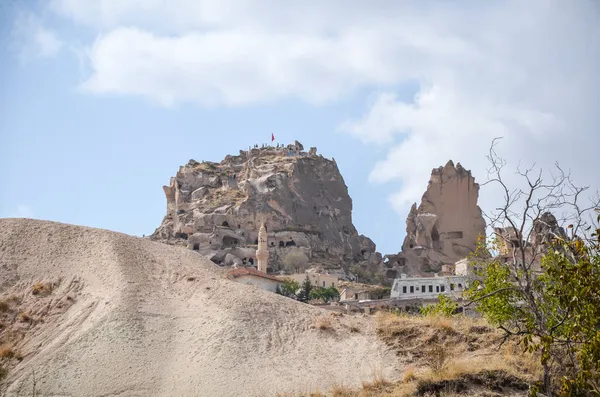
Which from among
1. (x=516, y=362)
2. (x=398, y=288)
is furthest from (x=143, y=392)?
(x=398, y=288)

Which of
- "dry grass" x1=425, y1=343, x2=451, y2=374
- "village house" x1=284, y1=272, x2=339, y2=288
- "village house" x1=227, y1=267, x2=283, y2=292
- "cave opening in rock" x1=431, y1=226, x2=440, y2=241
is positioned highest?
"cave opening in rock" x1=431, y1=226, x2=440, y2=241

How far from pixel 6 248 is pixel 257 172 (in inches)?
3326

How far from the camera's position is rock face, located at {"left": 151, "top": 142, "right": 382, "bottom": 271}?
334ft

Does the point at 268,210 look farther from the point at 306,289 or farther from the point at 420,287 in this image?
the point at 420,287

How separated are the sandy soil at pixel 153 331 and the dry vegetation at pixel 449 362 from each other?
743mm

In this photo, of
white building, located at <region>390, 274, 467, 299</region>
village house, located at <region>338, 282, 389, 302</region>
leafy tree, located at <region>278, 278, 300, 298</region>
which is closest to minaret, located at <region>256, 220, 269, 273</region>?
leafy tree, located at <region>278, 278, 300, 298</region>

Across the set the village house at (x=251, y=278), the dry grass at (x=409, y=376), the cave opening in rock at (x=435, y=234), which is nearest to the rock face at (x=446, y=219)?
the cave opening in rock at (x=435, y=234)

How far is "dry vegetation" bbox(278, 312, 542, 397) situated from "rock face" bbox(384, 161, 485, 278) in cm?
7017

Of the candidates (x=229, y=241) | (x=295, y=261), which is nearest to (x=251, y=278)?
(x=295, y=261)

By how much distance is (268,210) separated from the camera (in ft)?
350

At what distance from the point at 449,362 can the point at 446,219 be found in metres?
75.8

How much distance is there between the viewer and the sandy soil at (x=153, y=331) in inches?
912

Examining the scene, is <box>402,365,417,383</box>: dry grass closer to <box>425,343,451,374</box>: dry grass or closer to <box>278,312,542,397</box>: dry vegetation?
<box>278,312,542,397</box>: dry vegetation

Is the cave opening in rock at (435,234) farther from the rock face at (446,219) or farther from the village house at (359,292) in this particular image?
the village house at (359,292)
